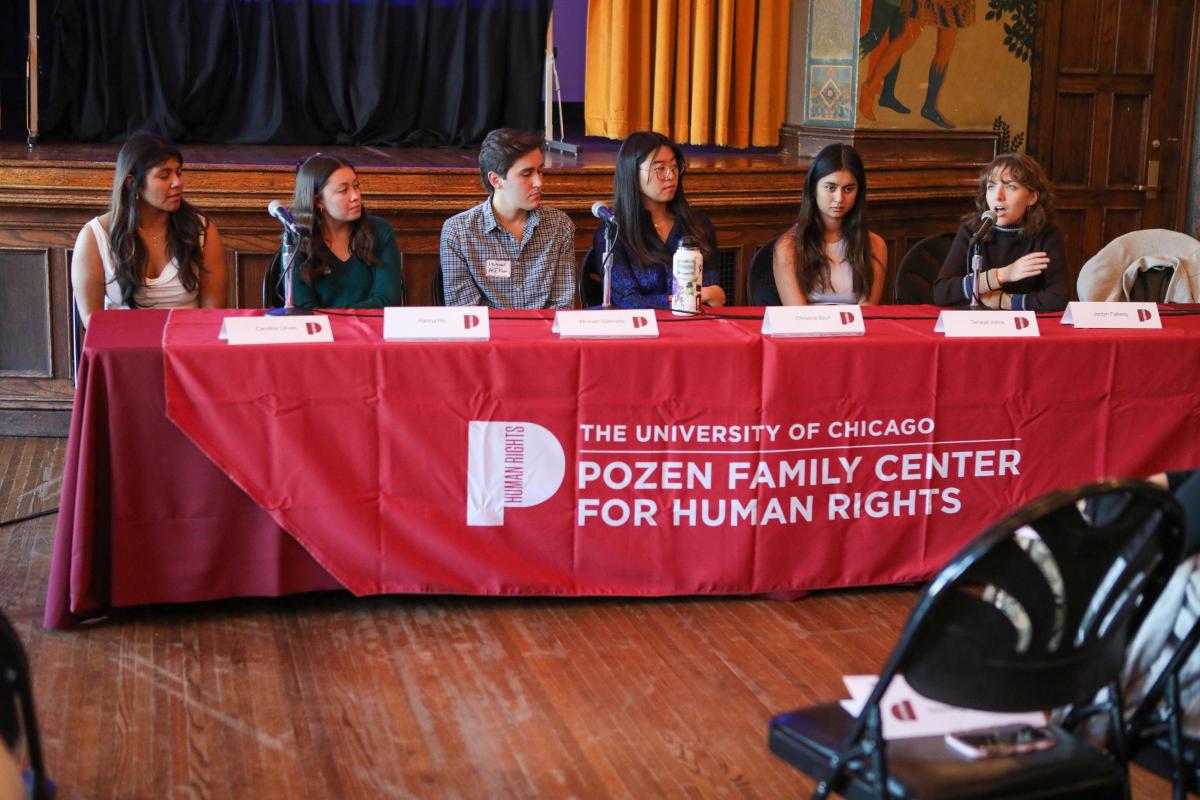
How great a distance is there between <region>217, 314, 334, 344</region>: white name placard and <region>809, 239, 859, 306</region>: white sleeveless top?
1523 millimetres

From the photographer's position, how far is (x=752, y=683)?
2.79 meters

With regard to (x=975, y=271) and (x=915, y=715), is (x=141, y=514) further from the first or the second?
(x=975, y=271)

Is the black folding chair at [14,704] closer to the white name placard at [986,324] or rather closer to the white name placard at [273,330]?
the white name placard at [273,330]

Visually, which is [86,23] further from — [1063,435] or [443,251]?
[1063,435]

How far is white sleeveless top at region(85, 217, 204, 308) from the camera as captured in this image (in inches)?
144

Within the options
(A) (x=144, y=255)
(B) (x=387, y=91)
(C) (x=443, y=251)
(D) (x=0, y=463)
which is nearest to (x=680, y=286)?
(C) (x=443, y=251)

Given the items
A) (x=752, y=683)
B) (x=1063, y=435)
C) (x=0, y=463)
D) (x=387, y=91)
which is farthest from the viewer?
(x=387, y=91)

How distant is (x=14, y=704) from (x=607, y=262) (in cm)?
209

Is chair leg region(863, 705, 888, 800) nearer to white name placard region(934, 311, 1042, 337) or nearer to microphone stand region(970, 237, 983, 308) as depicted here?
white name placard region(934, 311, 1042, 337)

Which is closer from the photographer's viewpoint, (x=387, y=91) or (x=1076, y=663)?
(x=1076, y=663)

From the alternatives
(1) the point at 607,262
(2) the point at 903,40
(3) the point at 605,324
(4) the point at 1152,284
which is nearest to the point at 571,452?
(3) the point at 605,324

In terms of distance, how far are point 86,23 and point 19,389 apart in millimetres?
2435

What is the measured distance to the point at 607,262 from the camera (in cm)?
337

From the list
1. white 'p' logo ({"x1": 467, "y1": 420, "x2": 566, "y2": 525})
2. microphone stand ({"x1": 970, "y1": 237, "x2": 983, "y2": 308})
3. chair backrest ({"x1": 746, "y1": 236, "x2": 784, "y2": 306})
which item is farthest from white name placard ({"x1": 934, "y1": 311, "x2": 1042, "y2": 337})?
white 'p' logo ({"x1": 467, "y1": 420, "x2": 566, "y2": 525})
